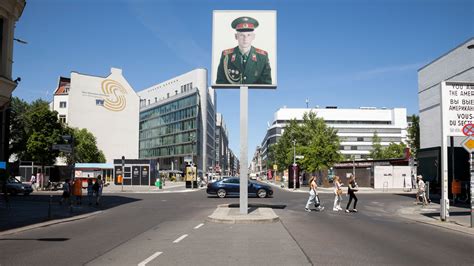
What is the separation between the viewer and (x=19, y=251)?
10508mm

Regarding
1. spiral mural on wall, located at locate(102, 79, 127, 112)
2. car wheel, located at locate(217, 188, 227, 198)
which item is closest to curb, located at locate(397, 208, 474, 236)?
car wheel, located at locate(217, 188, 227, 198)

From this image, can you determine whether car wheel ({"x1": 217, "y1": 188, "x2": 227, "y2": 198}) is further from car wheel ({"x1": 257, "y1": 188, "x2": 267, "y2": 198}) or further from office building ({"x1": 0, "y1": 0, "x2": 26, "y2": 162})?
office building ({"x1": 0, "y1": 0, "x2": 26, "y2": 162})

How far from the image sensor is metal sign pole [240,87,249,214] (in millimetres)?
18734

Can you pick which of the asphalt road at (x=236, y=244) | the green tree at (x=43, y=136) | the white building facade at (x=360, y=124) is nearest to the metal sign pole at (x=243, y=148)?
the asphalt road at (x=236, y=244)

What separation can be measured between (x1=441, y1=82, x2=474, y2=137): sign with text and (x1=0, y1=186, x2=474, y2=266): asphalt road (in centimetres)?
486

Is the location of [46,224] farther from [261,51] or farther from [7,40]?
[261,51]

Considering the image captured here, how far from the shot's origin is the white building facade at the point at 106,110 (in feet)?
316

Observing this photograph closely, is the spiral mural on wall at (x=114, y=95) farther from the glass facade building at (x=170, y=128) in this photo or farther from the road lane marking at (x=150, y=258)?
the road lane marking at (x=150, y=258)

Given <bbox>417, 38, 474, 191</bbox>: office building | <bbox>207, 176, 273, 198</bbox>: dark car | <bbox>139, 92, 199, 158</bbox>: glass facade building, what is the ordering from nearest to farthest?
<bbox>417, 38, 474, 191</bbox>: office building < <bbox>207, 176, 273, 198</bbox>: dark car < <bbox>139, 92, 199, 158</bbox>: glass facade building

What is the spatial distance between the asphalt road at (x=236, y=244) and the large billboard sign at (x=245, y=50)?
247 inches

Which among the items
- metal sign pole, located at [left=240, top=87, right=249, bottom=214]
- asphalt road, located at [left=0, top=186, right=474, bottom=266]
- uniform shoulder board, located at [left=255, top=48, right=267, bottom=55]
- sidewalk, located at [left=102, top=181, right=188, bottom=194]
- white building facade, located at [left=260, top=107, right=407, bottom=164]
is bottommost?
sidewalk, located at [left=102, top=181, right=188, bottom=194]

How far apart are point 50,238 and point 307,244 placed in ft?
23.7

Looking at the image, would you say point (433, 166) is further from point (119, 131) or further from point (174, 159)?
point (174, 159)

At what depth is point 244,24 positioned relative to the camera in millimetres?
19438
